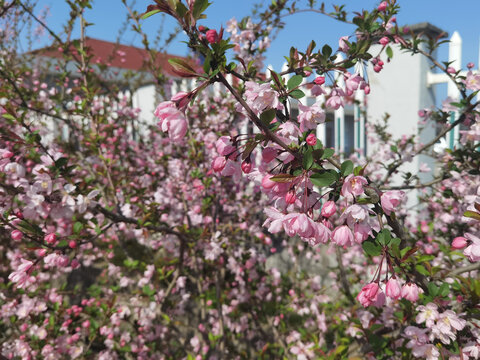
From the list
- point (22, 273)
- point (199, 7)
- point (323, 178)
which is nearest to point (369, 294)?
point (323, 178)

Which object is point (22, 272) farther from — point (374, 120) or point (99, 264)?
point (374, 120)

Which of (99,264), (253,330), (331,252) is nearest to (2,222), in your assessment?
(253,330)

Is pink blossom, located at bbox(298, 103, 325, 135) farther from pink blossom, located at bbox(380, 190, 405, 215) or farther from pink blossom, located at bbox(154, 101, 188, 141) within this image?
pink blossom, located at bbox(154, 101, 188, 141)

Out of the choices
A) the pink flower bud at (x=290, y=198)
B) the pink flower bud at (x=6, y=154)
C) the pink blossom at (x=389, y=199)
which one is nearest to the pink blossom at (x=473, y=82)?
the pink blossom at (x=389, y=199)

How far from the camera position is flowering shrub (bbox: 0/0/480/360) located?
0.90 meters

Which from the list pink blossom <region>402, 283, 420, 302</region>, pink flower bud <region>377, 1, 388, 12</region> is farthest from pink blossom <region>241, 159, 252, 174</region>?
pink flower bud <region>377, 1, 388, 12</region>

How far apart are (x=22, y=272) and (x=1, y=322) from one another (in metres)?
1.56

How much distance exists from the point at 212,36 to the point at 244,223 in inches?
95.5

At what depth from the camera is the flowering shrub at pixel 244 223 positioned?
2.95 feet

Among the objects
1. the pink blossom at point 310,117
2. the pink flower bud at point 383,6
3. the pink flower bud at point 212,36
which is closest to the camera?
the pink flower bud at point 212,36

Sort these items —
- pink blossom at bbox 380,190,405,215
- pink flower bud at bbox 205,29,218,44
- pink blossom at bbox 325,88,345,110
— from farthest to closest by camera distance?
pink blossom at bbox 325,88,345,110, pink blossom at bbox 380,190,405,215, pink flower bud at bbox 205,29,218,44

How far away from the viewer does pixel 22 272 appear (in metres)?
1.47

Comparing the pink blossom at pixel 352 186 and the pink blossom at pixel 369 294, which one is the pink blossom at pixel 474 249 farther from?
the pink blossom at pixel 352 186

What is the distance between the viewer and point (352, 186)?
876 mm
